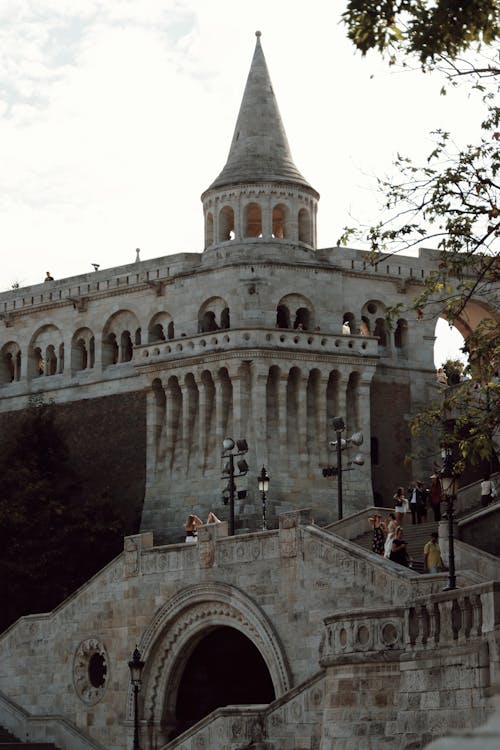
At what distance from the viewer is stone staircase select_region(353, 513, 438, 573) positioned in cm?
3051

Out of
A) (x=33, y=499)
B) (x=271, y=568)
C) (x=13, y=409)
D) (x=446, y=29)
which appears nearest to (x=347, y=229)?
(x=446, y=29)

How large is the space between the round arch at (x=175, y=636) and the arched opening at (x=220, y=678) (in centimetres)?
40

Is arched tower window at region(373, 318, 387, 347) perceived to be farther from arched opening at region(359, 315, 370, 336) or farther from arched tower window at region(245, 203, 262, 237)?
arched tower window at region(245, 203, 262, 237)

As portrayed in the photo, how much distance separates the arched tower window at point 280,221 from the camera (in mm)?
45156

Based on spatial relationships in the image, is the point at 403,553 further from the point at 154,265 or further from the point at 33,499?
the point at 154,265

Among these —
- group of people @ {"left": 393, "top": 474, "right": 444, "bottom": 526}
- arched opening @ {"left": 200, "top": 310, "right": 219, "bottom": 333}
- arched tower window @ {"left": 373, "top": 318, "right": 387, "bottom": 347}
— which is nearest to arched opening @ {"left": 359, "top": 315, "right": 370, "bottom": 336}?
arched tower window @ {"left": 373, "top": 318, "right": 387, "bottom": 347}

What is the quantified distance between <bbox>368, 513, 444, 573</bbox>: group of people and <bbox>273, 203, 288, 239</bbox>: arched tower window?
14.4 meters

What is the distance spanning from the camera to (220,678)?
117 ft

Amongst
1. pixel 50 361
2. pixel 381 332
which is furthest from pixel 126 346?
pixel 381 332

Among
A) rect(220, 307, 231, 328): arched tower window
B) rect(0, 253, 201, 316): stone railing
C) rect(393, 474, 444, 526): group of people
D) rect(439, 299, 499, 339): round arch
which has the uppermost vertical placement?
rect(0, 253, 201, 316): stone railing

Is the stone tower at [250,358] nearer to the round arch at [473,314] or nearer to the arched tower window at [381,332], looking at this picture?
the arched tower window at [381,332]

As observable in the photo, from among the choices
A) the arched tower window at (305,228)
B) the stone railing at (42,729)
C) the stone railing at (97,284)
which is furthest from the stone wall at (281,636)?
the arched tower window at (305,228)

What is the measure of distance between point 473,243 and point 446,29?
193 inches

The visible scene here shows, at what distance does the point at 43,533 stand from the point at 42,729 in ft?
22.1
